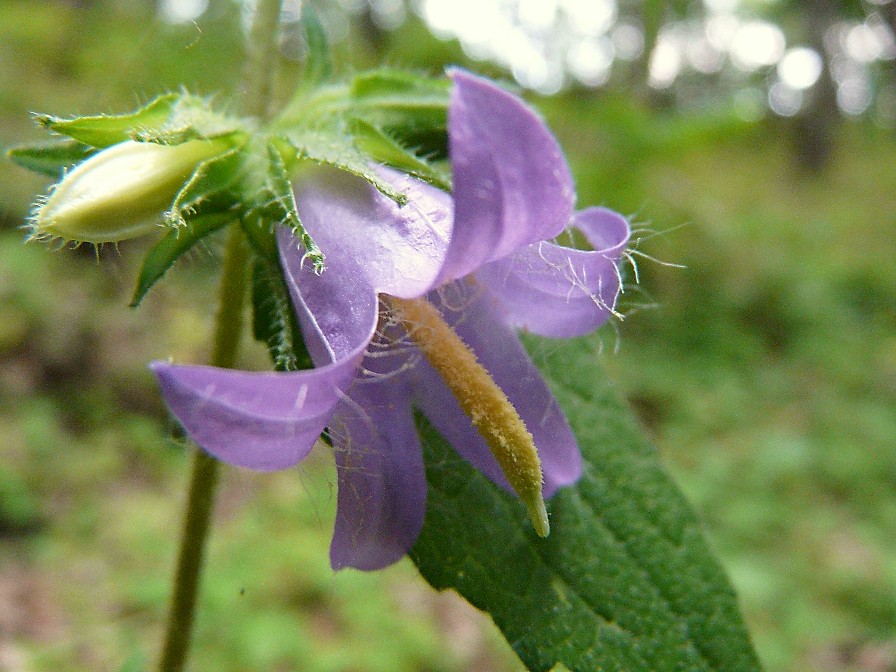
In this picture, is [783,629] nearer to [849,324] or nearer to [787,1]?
[849,324]

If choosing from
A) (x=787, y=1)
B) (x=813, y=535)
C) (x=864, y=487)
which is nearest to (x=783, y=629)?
(x=813, y=535)

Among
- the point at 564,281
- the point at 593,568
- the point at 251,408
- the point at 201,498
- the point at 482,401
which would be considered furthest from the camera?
the point at 201,498

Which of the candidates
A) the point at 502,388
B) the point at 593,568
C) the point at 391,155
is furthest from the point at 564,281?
the point at 593,568

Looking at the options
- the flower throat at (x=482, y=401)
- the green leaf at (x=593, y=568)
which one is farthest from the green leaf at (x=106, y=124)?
the green leaf at (x=593, y=568)

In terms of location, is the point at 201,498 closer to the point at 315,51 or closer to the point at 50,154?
the point at 50,154

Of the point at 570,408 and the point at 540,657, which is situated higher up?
the point at 570,408

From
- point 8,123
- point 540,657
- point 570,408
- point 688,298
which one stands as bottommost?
point 8,123
